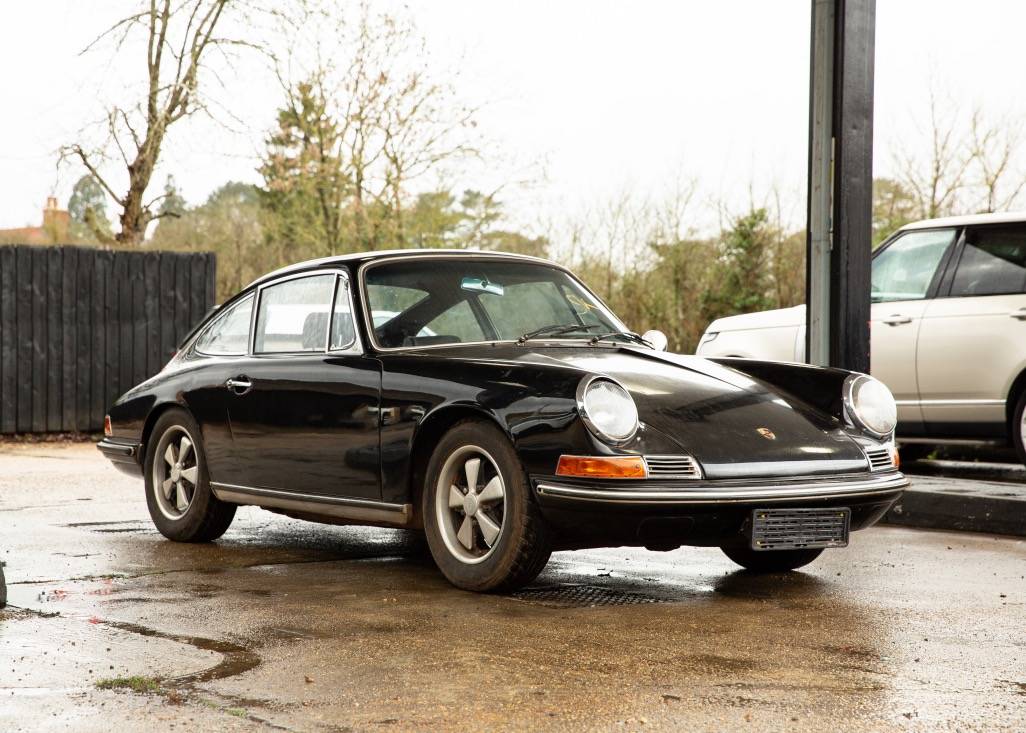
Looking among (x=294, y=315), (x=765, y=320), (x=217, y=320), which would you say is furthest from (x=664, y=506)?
(x=765, y=320)

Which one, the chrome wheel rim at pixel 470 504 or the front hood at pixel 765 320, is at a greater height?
the front hood at pixel 765 320

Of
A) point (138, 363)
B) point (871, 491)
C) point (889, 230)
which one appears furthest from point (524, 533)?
point (889, 230)

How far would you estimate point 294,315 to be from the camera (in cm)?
665

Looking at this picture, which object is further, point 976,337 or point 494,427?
point 976,337

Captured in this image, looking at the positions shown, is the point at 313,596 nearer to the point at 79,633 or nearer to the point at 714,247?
the point at 79,633

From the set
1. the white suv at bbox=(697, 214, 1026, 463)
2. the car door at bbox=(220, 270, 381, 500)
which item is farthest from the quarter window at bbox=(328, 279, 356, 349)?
the white suv at bbox=(697, 214, 1026, 463)

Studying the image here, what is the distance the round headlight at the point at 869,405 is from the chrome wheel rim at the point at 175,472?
3.30m

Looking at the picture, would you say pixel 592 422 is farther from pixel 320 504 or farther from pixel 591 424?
pixel 320 504

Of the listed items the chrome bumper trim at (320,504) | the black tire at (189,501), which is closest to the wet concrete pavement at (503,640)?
the black tire at (189,501)

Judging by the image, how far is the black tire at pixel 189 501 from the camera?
22.6ft

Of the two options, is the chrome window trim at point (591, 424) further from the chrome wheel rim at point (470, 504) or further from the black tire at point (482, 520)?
the chrome wheel rim at point (470, 504)

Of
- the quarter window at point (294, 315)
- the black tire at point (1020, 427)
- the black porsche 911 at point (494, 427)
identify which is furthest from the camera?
the black tire at point (1020, 427)

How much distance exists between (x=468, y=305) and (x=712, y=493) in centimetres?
171

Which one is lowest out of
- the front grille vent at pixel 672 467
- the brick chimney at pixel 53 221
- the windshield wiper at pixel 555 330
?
the front grille vent at pixel 672 467
